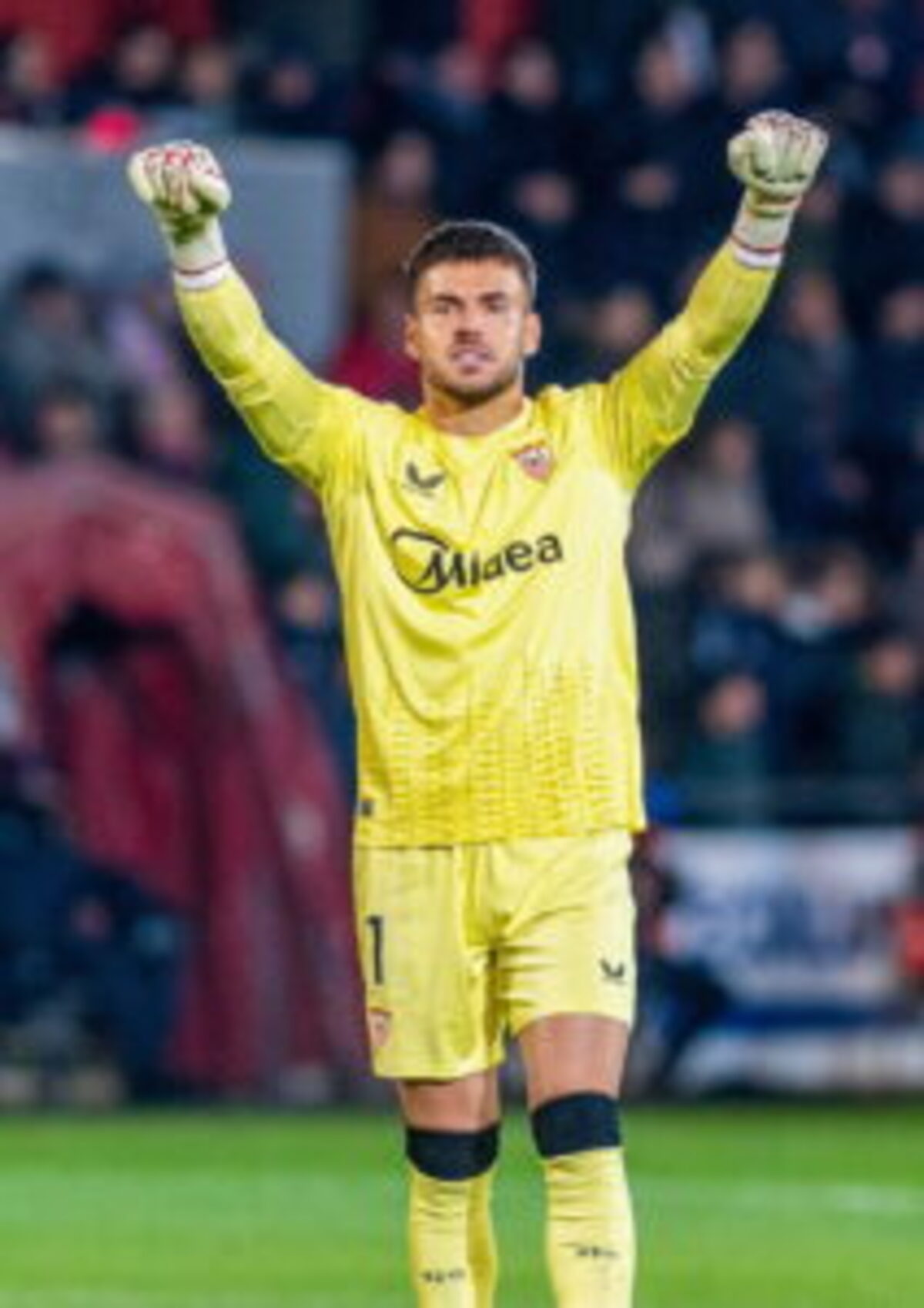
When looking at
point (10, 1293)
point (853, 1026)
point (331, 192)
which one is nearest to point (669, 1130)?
point (853, 1026)

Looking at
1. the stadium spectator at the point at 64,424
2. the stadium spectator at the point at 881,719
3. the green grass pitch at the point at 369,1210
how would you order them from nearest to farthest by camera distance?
the green grass pitch at the point at 369,1210, the stadium spectator at the point at 64,424, the stadium spectator at the point at 881,719

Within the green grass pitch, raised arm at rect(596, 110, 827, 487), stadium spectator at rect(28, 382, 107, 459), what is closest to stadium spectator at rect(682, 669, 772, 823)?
the green grass pitch

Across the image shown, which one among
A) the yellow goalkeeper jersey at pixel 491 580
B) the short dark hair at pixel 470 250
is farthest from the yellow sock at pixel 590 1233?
the short dark hair at pixel 470 250

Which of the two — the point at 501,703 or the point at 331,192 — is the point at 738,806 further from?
the point at 501,703

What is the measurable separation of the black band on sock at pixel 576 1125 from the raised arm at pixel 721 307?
1269mm

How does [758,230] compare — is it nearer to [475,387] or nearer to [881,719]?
[475,387]

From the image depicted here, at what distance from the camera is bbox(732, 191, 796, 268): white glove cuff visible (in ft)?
34.4

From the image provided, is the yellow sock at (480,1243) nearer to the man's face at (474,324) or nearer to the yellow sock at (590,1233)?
the yellow sock at (590,1233)

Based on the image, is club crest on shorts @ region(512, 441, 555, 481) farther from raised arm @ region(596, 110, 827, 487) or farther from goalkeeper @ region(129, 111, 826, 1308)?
raised arm @ region(596, 110, 827, 487)

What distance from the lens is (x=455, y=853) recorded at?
10.6m

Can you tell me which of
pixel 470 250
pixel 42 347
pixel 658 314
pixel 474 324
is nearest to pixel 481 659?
pixel 474 324

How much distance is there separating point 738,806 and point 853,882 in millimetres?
538

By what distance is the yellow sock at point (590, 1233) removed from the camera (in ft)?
33.4

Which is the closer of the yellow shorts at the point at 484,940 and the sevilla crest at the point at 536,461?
the yellow shorts at the point at 484,940
